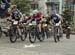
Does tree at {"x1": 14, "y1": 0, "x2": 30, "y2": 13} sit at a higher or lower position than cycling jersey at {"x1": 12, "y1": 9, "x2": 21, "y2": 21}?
lower

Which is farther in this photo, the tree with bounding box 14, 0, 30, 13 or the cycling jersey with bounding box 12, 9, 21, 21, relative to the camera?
the tree with bounding box 14, 0, 30, 13

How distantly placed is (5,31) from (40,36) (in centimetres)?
271

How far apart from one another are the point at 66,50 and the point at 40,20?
3965 mm

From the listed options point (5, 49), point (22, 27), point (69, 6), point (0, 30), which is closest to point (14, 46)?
point (5, 49)

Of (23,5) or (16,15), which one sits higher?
(16,15)

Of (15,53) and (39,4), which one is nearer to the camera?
(15,53)

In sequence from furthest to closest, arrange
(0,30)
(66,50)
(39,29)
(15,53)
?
(0,30), (39,29), (66,50), (15,53)

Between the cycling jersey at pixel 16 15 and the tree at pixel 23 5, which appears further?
the tree at pixel 23 5

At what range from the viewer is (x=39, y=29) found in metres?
19.2

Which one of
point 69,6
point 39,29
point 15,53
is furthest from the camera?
point 69,6

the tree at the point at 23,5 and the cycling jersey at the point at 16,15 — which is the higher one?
the cycling jersey at the point at 16,15

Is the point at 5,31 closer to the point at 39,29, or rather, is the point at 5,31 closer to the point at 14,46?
the point at 39,29

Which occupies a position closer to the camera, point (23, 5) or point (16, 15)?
point (16, 15)

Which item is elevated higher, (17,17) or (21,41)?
(17,17)
